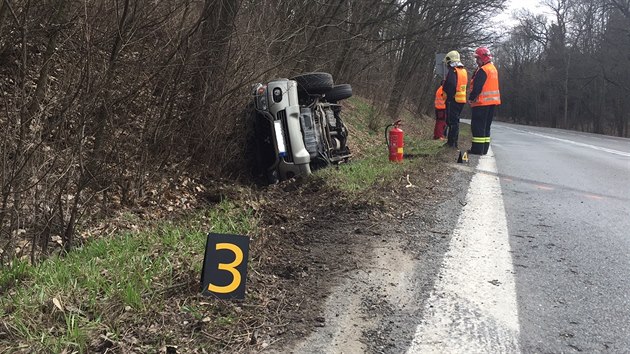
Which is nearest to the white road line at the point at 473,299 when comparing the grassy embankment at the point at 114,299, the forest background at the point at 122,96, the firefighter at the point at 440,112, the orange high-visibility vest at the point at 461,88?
the grassy embankment at the point at 114,299

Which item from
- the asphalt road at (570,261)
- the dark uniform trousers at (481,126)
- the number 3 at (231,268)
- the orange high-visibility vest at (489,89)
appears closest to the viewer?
the asphalt road at (570,261)

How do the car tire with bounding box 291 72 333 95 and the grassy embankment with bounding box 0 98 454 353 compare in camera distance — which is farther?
the car tire with bounding box 291 72 333 95

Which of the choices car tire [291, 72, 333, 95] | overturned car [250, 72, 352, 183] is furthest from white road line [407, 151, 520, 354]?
car tire [291, 72, 333, 95]

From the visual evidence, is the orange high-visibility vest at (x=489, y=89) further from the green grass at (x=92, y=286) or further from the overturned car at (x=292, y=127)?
the green grass at (x=92, y=286)

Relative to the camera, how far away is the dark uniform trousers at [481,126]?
31.4 feet

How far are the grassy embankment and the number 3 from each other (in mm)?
81

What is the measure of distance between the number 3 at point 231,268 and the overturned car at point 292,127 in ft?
10.7

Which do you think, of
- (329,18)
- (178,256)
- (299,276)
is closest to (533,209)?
(299,276)

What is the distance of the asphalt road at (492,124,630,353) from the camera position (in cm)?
257

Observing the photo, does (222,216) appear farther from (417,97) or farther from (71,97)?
(417,97)

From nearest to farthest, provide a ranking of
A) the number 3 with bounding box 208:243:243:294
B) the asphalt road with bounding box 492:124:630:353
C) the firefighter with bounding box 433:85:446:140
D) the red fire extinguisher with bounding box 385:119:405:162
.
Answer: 1. the asphalt road with bounding box 492:124:630:353
2. the number 3 with bounding box 208:243:243:294
3. the red fire extinguisher with bounding box 385:119:405:162
4. the firefighter with bounding box 433:85:446:140

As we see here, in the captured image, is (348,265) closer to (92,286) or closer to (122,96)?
(92,286)

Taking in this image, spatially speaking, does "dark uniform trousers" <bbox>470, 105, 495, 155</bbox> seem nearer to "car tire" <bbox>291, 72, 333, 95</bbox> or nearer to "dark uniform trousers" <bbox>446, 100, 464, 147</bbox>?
"dark uniform trousers" <bbox>446, 100, 464, 147</bbox>

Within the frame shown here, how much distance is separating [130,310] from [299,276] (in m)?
1.12
